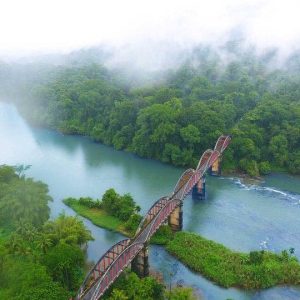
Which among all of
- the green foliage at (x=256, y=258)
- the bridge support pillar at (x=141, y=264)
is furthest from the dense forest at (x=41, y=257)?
the green foliage at (x=256, y=258)

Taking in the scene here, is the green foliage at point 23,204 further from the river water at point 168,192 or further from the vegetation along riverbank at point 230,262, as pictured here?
the vegetation along riverbank at point 230,262

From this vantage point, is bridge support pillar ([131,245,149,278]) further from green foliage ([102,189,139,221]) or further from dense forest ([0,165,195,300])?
green foliage ([102,189,139,221])

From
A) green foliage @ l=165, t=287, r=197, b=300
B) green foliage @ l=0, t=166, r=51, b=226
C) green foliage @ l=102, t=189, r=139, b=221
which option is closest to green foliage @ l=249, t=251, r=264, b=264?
green foliage @ l=165, t=287, r=197, b=300

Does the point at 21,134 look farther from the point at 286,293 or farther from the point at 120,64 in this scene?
the point at 286,293

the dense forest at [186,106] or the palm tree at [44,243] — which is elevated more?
the dense forest at [186,106]

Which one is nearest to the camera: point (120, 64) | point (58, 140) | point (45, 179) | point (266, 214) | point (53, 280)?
point (53, 280)

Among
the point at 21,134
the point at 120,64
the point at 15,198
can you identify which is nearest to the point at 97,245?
the point at 15,198
